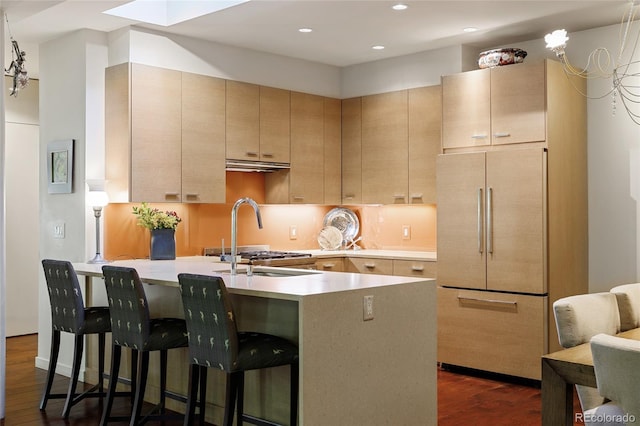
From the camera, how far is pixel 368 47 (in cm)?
584

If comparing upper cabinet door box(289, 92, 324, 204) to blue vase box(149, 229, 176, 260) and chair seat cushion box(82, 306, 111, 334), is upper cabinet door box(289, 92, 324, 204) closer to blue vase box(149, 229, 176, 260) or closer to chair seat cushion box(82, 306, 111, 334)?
blue vase box(149, 229, 176, 260)

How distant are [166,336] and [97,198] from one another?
1.60 m

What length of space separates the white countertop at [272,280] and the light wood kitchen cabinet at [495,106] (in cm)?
179

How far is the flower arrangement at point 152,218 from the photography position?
5.29 meters

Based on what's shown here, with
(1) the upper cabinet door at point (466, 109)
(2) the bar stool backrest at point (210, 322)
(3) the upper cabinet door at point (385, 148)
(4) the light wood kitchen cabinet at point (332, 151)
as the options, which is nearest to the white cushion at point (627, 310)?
(2) the bar stool backrest at point (210, 322)

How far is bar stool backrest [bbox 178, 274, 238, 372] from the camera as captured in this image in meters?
3.24

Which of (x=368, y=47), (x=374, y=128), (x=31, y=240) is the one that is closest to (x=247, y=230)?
(x=374, y=128)

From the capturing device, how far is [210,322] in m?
3.33

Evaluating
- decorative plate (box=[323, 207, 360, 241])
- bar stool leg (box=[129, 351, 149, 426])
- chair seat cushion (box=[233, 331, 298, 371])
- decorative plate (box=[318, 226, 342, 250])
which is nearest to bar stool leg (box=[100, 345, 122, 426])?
bar stool leg (box=[129, 351, 149, 426])

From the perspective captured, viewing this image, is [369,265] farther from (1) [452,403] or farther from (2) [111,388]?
(2) [111,388]

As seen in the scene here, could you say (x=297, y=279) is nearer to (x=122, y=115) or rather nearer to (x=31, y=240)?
(x=122, y=115)

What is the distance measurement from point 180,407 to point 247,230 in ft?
7.31

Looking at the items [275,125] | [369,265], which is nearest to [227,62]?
[275,125]

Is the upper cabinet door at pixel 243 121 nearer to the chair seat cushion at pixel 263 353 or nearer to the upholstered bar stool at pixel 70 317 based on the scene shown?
the upholstered bar stool at pixel 70 317
